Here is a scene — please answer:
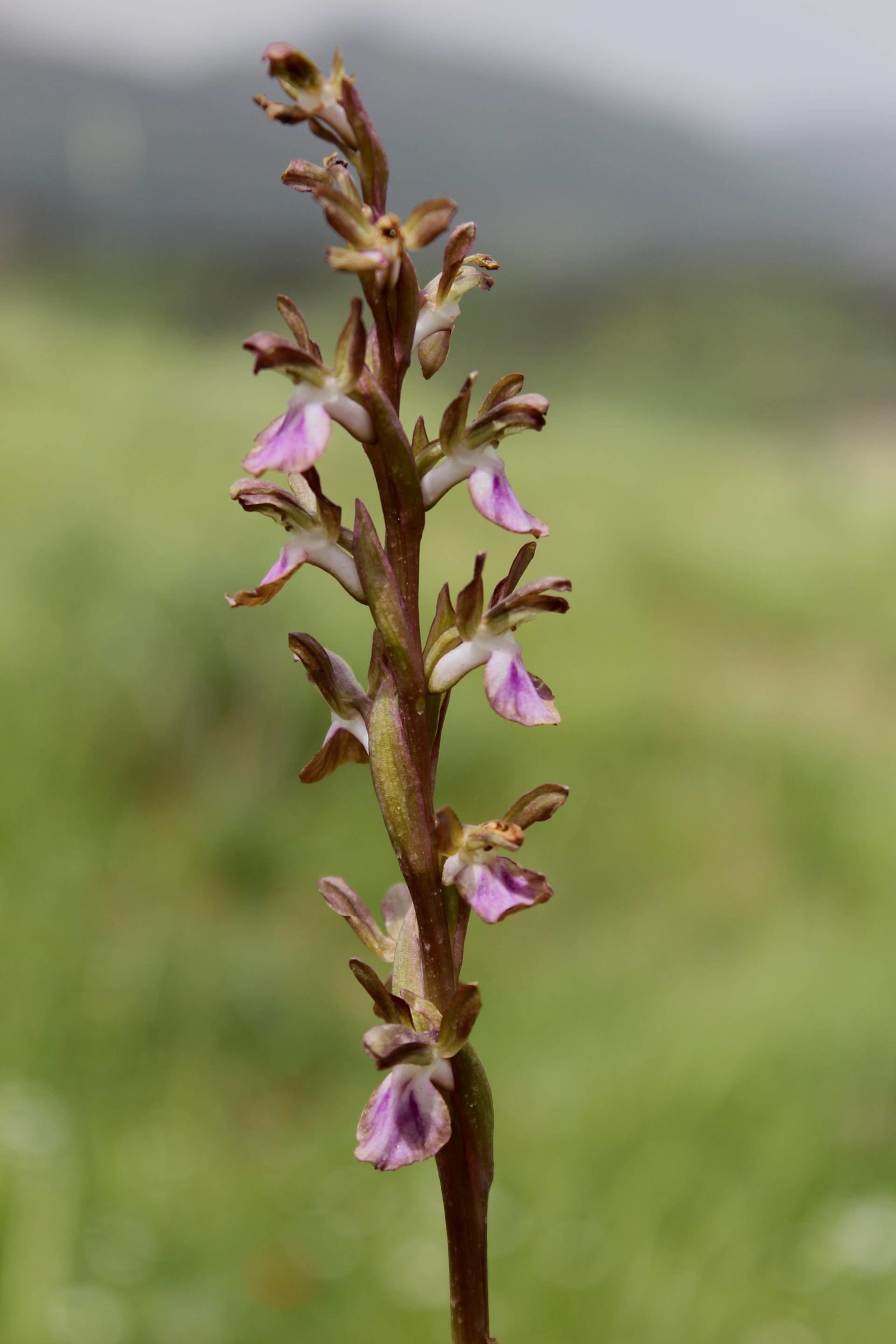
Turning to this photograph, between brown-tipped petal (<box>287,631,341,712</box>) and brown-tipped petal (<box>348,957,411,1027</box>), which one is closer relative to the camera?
brown-tipped petal (<box>348,957,411,1027</box>)

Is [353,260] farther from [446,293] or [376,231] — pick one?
[446,293]

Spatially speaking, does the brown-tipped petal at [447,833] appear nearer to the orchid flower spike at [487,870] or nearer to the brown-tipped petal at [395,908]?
the orchid flower spike at [487,870]

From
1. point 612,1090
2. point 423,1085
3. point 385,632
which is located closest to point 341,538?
point 385,632

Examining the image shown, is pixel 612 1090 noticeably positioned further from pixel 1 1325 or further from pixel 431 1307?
pixel 1 1325

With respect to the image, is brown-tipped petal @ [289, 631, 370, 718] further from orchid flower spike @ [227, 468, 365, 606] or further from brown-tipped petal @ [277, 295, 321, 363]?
brown-tipped petal @ [277, 295, 321, 363]

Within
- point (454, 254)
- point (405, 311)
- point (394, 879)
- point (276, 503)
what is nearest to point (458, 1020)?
point (276, 503)

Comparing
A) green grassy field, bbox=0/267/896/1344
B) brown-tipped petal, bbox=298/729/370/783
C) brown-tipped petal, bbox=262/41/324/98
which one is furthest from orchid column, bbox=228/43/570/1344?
green grassy field, bbox=0/267/896/1344
